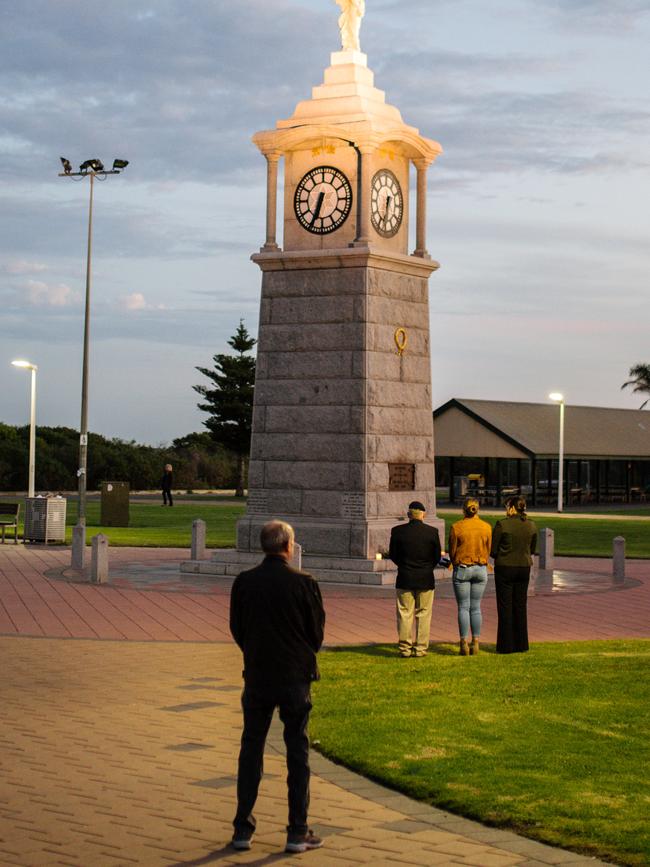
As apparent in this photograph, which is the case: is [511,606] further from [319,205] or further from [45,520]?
[45,520]

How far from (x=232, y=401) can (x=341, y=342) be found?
53.1 metres

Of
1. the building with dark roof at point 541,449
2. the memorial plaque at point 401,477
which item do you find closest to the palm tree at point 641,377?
the building with dark roof at point 541,449

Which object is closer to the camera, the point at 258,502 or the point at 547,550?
the point at 258,502

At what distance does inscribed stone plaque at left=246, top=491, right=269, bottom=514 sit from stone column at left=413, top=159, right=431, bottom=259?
17.3 ft

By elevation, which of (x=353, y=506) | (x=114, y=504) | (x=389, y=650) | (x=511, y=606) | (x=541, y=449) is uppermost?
(x=541, y=449)

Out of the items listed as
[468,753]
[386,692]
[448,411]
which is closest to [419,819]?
[468,753]

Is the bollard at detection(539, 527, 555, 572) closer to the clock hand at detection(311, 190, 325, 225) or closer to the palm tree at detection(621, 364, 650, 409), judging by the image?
the clock hand at detection(311, 190, 325, 225)

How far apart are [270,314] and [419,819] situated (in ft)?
52.8

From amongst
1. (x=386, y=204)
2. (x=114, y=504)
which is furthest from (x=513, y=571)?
(x=114, y=504)

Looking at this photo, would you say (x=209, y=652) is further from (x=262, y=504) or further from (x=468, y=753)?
(x=262, y=504)

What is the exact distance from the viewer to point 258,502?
23312 millimetres

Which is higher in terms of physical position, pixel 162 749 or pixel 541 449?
pixel 541 449

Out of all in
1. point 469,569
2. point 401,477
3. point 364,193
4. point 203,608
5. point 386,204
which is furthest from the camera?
point 386,204

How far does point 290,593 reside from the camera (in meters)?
7.18
